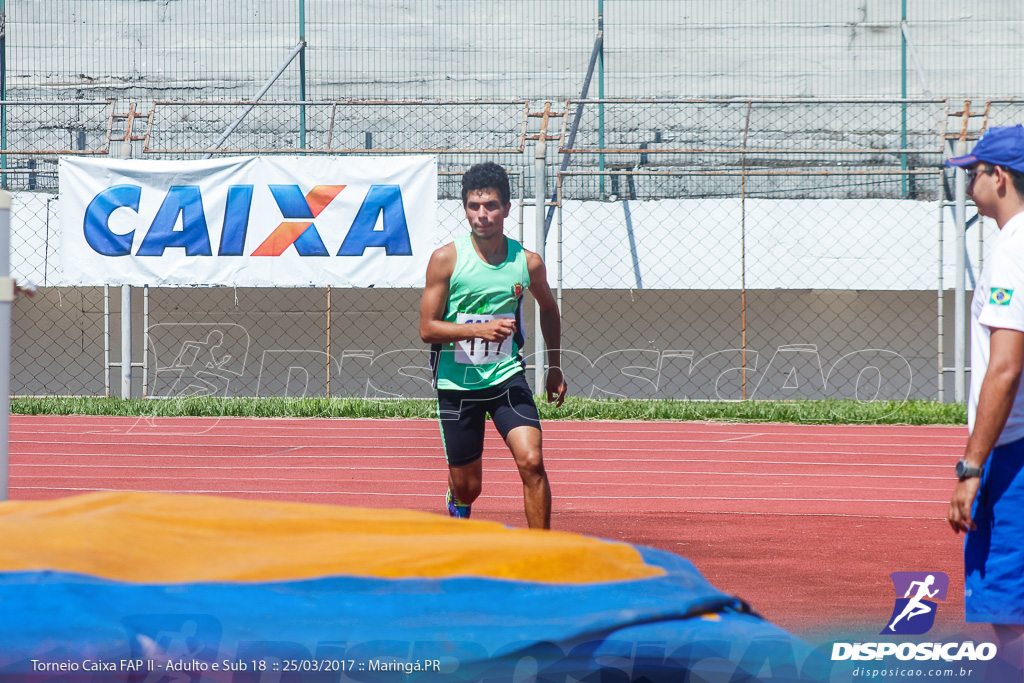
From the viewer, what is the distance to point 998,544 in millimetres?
2693

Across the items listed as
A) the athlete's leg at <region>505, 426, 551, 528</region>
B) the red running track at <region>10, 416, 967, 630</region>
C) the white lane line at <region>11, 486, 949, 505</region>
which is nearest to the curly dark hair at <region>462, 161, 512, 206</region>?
the athlete's leg at <region>505, 426, 551, 528</region>

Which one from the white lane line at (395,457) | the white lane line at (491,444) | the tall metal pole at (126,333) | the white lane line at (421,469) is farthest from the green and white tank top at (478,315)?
the tall metal pole at (126,333)

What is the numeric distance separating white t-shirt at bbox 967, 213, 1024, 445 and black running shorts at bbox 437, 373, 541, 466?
2078 mm

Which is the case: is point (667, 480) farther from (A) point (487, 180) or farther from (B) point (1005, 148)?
(B) point (1005, 148)

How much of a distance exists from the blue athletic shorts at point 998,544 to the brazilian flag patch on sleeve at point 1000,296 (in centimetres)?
37

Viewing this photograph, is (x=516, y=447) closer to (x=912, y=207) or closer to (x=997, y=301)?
(x=997, y=301)

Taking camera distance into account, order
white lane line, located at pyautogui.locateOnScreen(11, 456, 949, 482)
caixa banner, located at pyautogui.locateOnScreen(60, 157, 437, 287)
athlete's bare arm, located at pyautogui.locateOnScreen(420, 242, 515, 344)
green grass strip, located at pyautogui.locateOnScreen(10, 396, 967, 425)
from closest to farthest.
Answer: athlete's bare arm, located at pyautogui.locateOnScreen(420, 242, 515, 344) → white lane line, located at pyautogui.locateOnScreen(11, 456, 949, 482) → green grass strip, located at pyautogui.locateOnScreen(10, 396, 967, 425) → caixa banner, located at pyautogui.locateOnScreen(60, 157, 437, 287)

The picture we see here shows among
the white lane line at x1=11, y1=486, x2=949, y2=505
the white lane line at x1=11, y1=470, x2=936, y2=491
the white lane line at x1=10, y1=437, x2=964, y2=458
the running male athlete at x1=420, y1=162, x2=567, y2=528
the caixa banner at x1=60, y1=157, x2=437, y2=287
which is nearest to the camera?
the running male athlete at x1=420, y1=162, x2=567, y2=528

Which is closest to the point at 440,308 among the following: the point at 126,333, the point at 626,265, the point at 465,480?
the point at 465,480

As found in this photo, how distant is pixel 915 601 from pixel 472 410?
76.9 inches

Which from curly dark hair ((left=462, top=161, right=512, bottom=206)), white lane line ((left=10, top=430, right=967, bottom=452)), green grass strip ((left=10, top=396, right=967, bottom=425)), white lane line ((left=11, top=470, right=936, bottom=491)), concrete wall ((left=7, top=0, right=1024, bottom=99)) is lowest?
white lane line ((left=11, top=470, right=936, bottom=491))

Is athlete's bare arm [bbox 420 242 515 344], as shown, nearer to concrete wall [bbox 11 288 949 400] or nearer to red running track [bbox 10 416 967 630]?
red running track [bbox 10 416 967 630]

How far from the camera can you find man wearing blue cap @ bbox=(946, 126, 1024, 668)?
104 inches

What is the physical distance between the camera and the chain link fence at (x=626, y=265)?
10758mm
